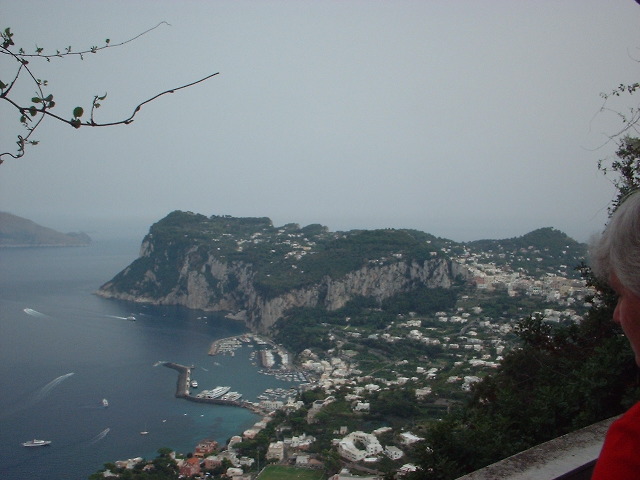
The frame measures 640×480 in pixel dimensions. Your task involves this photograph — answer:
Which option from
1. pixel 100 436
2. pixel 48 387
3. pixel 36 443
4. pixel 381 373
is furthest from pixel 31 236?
pixel 381 373

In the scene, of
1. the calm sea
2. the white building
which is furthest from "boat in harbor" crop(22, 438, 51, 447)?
the white building

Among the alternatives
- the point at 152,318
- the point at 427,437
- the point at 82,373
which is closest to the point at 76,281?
the point at 152,318

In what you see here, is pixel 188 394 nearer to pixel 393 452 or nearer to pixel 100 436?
pixel 100 436

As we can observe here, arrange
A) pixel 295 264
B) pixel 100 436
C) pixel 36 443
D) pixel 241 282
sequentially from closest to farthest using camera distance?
pixel 36 443, pixel 100 436, pixel 295 264, pixel 241 282

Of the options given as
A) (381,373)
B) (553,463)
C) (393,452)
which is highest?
(553,463)

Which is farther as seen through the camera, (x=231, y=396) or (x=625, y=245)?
(x=231, y=396)

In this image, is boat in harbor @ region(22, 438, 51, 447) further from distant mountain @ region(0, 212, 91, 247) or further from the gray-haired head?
distant mountain @ region(0, 212, 91, 247)

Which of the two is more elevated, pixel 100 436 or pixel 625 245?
pixel 625 245

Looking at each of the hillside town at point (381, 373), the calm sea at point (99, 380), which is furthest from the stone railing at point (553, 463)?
the calm sea at point (99, 380)
